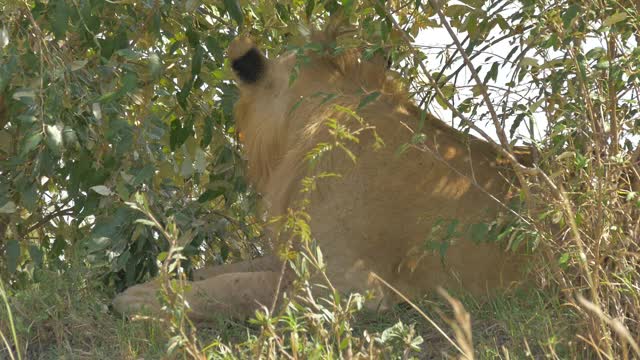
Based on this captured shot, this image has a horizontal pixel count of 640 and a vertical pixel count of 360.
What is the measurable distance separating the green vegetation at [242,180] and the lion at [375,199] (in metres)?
0.13

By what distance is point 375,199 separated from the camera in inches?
150

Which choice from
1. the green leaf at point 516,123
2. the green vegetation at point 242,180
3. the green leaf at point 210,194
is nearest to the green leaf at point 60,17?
the green vegetation at point 242,180

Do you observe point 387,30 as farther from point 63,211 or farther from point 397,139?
point 63,211

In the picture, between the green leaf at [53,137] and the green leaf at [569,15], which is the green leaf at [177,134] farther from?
the green leaf at [569,15]

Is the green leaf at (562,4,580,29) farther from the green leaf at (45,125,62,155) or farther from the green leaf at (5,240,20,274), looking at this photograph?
the green leaf at (5,240,20,274)

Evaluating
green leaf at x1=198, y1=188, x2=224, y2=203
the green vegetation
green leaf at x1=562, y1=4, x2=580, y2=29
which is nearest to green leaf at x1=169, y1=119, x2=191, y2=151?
the green vegetation

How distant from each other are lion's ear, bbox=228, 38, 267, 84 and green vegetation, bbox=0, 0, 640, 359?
0.29 ft

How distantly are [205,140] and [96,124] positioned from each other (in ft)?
1.50

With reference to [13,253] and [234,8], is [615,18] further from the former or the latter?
[13,253]

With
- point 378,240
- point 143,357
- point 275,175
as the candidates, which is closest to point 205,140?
point 275,175

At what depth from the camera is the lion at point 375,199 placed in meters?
3.71

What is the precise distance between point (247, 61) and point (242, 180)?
641 mm

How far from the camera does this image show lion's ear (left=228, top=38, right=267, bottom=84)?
4.08 meters

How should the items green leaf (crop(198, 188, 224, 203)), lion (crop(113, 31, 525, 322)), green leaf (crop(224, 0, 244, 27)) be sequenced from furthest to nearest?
green leaf (crop(198, 188, 224, 203)) < lion (crop(113, 31, 525, 322)) < green leaf (crop(224, 0, 244, 27))
